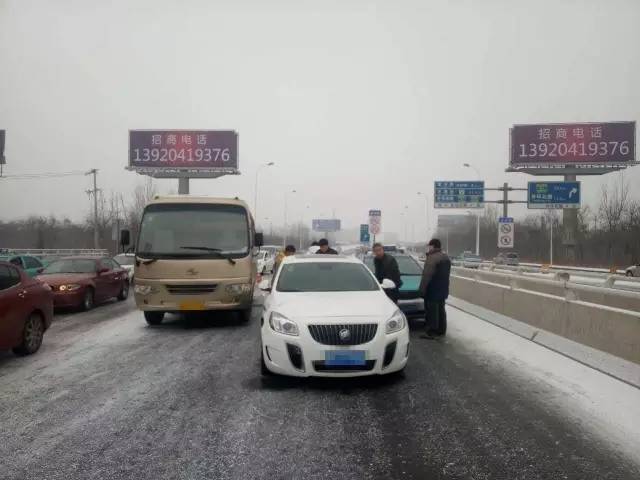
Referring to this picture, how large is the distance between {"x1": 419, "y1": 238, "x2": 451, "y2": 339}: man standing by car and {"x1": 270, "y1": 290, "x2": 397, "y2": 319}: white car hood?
207 cm

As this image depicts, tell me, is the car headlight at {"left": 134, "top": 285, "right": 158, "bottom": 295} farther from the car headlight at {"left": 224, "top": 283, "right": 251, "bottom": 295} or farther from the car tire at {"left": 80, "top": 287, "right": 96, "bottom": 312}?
the car tire at {"left": 80, "top": 287, "right": 96, "bottom": 312}

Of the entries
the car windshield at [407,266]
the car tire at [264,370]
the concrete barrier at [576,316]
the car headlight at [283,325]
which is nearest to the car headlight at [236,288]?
the car windshield at [407,266]

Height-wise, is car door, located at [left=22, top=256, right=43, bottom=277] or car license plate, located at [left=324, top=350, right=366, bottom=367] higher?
car door, located at [left=22, top=256, right=43, bottom=277]

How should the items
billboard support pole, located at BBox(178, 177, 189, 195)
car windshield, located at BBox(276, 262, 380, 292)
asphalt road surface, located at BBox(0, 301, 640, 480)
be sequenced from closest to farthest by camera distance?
asphalt road surface, located at BBox(0, 301, 640, 480), car windshield, located at BBox(276, 262, 380, 292), billboard support pole, located at BBox(178, 177, 189, 195)

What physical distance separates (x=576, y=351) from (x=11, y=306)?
8254 mm

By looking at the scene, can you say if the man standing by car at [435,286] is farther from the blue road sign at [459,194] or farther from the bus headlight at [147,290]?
the blue road sign at [459,194]

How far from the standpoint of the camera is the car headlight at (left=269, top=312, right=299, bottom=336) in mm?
5434

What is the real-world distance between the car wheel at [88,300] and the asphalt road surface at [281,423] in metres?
5.80

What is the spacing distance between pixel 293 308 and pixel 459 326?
5.80m

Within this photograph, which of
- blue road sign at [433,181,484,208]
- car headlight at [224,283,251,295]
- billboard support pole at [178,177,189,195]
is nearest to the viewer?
car headlight at [224,283,251,295]

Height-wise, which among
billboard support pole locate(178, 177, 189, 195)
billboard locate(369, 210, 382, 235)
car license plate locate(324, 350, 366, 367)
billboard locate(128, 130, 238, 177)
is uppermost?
billboard locate(128, 130, 238, 177)

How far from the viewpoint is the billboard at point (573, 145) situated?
33.3 metres

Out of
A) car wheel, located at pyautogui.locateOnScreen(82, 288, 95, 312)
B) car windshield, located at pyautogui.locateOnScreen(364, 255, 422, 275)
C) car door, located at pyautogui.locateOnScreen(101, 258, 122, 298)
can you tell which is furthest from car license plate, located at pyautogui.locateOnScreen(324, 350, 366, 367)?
car door, located at pyautogui.locateOnScreen(101, 258, 122, 298)

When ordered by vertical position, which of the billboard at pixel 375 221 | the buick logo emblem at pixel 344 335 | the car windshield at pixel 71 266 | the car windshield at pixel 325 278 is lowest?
the buick logo emblem at pixel 344 335
